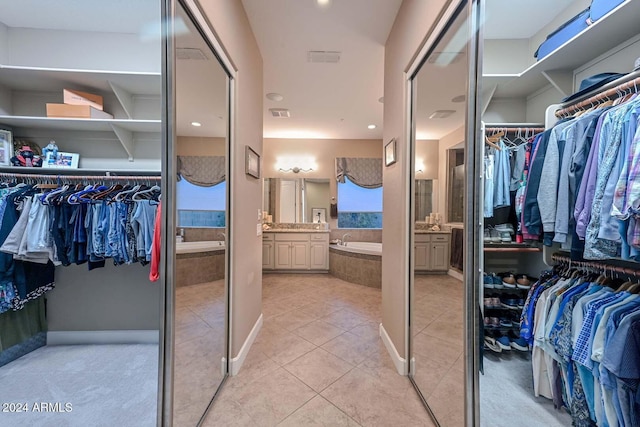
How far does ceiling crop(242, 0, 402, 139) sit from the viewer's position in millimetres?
1867

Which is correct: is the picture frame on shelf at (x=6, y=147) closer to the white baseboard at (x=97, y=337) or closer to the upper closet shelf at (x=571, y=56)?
the white baseboard at (x=97, y=337)

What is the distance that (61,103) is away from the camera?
1.88 meters

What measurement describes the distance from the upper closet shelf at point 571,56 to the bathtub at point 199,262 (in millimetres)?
2065

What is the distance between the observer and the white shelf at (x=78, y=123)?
177 cm

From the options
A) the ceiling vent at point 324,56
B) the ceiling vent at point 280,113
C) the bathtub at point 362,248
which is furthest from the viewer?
the bathtub at point 362,248

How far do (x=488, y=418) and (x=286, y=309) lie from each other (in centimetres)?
216

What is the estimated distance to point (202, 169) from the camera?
142 centimetres

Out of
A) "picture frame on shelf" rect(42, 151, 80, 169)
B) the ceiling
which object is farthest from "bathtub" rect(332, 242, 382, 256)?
"picture frame on shelf" rect(42, 151, 80, 169)

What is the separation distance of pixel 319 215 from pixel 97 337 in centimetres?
373

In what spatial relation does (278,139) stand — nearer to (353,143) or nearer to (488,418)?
(353,143)

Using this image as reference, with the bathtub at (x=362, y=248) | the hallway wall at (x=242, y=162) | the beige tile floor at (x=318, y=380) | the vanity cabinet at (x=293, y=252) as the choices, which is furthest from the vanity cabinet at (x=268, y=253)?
the hallway wall at (x=242, y=162)

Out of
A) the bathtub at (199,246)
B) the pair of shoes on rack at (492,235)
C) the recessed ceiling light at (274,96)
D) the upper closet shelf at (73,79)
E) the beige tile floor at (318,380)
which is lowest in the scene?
the beige tile floor at (318,380)

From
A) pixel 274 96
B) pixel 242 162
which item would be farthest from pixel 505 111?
pixel 274 96

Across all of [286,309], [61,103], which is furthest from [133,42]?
[286,309]
